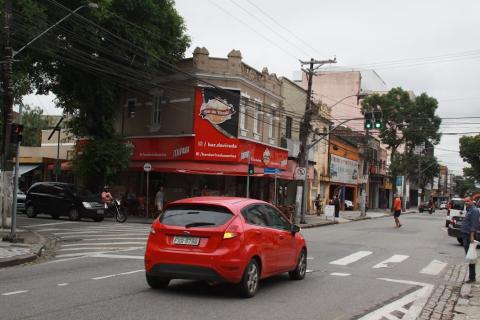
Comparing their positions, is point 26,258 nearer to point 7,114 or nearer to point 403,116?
point 7,114

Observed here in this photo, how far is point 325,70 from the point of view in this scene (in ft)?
252

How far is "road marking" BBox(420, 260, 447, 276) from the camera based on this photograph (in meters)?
14.0

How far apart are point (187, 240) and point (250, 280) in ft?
3.93

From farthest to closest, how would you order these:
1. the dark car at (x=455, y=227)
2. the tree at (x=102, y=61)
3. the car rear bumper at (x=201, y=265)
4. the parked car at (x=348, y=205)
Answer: the parked car at (x=348, y=205), the tree at (x=102, y=61), the dark car at (x=455, y=227), the car rear bumper at (x=201, y=265)

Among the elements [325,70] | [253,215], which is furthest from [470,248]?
[325,70]

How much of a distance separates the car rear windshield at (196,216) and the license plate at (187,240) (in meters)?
0.22

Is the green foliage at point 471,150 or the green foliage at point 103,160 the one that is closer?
the green foliage at point 103,160

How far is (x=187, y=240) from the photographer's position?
903 centimetres

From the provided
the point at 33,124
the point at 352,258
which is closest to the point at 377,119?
the point at 352,258

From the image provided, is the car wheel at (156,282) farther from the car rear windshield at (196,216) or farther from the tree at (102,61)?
the tree at (102,61)

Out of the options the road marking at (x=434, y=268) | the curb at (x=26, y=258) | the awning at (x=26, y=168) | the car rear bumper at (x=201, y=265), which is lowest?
the curb at (x=26, y=258)

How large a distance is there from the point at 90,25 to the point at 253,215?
60.7 ft

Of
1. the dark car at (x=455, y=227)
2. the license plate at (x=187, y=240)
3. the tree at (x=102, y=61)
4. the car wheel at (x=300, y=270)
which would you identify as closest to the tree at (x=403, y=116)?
the tree at (x=102, y=61)

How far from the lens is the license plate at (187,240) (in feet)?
29.5
